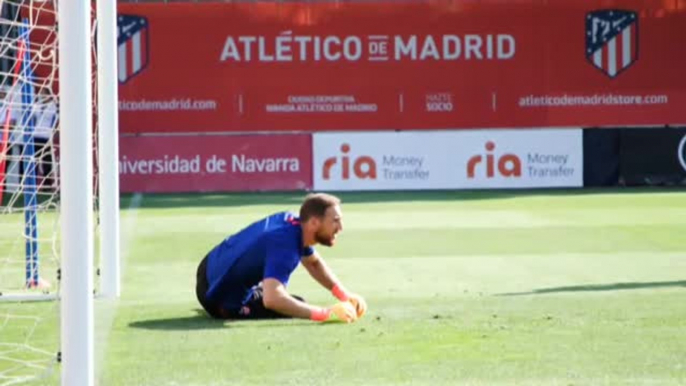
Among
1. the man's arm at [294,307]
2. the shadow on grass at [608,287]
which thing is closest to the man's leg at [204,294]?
the man's arm at [294,307]

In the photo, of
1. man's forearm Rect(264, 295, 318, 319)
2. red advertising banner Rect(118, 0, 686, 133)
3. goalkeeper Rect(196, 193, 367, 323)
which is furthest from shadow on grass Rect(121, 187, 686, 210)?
man's forearm Rect(264, 295, 318, 319)

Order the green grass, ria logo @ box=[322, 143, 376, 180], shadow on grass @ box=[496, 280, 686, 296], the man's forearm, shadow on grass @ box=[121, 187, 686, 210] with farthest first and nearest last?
1. ria logo @ box=[322, 143, 376, 180]
2. shadow on grass @ box=[121, 187, 686, 210]
3. shadow on grass @ box=[496, 280, 686, 296]
4. the man's forearm
5. the green grass

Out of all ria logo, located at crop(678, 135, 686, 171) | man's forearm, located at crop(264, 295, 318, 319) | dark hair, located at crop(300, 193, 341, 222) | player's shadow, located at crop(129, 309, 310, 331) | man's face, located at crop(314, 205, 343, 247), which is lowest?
player's shadow, located at crop(129, 309, 310, 331)

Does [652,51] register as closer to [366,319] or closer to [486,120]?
[486,120]

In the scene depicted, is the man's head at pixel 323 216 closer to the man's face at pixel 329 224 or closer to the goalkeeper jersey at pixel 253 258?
the man's face at pixel 329 224

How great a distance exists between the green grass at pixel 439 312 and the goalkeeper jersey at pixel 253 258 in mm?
246

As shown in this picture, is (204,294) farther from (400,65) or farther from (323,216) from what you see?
(400,65)

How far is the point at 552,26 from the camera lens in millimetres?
33219

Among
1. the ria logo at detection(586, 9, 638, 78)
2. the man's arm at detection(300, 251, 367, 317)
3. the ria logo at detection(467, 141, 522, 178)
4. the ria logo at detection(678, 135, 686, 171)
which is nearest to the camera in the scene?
the man's arm at detection(300, 251, 367, 317)

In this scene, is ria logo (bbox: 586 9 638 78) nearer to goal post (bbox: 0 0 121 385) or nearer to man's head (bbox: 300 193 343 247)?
goal post (bbox: 0 0 121 385)

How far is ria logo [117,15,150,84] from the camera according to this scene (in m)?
32.3

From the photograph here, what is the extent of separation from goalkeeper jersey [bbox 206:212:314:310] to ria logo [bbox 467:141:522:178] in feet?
64.9

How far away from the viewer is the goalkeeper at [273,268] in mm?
11281

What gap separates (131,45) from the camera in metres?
32.4
